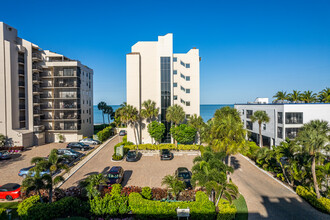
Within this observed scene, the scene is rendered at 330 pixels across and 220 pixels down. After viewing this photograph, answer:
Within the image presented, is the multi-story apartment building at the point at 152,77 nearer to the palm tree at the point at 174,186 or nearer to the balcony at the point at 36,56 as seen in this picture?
the balcony at the point at 36,56

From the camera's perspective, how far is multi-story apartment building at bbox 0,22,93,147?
105 ft

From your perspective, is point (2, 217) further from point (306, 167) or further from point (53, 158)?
point (306, 167)

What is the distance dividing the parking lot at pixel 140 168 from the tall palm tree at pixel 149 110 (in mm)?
7589

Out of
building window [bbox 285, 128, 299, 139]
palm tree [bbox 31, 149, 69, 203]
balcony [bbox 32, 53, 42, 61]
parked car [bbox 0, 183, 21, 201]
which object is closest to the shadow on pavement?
palm tree [bbox 31, 149, 69, 203]

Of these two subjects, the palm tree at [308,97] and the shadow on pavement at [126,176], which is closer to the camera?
the shadow on pavement at [126,176]

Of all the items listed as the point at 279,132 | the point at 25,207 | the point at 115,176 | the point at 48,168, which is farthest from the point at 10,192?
the point at 279,132

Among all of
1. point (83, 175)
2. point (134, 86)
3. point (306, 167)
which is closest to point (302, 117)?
point (306, 167)

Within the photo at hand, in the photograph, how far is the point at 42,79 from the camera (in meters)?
38.2

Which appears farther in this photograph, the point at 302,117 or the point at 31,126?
the point at 31,126

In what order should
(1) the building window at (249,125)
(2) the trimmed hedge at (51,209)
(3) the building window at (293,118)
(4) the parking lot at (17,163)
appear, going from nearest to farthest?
(2) the trimmed hedge at (51,209) → (4) the parking lot at (17,163) → (3) the building window at (293,118) → (1) the building window at (249,125)

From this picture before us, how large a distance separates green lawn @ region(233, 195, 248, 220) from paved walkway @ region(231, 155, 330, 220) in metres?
0.34

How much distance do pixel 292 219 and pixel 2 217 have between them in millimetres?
20415

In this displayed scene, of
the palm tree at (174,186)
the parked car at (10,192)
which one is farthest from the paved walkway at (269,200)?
the parked car at (10,192)

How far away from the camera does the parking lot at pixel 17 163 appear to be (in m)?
19.9
